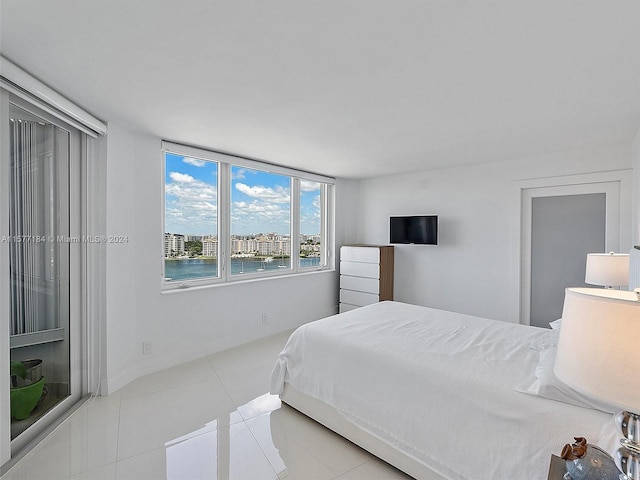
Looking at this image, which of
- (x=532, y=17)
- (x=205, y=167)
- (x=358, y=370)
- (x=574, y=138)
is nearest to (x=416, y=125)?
(x=532, y=17)

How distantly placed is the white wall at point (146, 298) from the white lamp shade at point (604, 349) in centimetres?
311

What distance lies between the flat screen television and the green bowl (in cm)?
418

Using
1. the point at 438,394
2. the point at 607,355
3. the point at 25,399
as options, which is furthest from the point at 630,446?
the point at 25,399

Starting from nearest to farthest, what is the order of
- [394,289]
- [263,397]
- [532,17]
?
[532,17], [263,397], [394,289]

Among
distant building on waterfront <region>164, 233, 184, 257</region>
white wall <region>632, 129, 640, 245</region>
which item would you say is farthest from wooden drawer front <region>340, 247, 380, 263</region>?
white wall <region>632, 129, 640, 245</region>

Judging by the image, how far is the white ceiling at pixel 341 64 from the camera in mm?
1390

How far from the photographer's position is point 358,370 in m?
2.14

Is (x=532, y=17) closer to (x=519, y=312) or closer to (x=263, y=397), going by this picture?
(x=263, y=397)

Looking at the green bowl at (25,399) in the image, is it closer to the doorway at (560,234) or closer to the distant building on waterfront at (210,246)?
the distant building on waterfront at (210,246)

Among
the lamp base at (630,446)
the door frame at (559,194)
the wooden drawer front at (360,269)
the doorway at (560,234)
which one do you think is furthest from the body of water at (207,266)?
the lamp base at (630,446)

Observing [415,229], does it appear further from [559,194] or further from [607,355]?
[607,355]

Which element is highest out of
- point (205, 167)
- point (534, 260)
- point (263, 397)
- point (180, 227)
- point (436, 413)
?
point (205, 167)

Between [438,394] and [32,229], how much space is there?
9.10ft

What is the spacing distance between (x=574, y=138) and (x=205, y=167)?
3.87 metres
